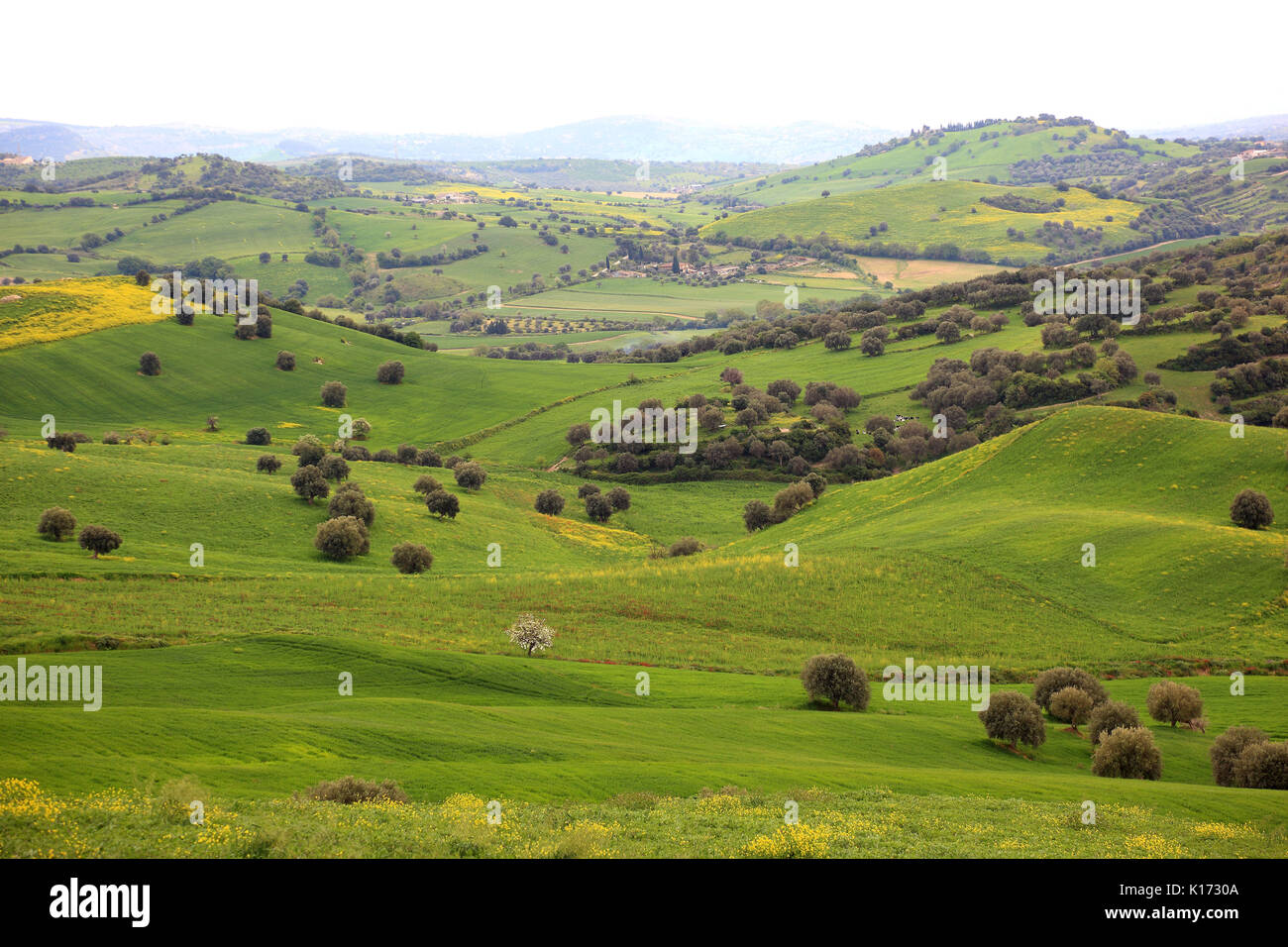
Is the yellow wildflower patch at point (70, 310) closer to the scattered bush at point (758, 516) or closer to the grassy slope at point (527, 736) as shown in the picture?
the scattered bush at point (758, 516)

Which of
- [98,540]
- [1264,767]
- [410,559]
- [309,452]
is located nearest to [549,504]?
[309,452]

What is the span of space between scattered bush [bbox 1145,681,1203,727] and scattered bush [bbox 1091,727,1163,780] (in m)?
6.74

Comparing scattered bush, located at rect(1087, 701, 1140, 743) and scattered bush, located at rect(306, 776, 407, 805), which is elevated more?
scattered bush, located at rect(306, 776, 407, 805)

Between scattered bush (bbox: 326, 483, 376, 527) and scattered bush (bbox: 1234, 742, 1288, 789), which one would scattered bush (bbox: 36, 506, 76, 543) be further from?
scattered bush (bbox: 1234, 742, 1288, 789)

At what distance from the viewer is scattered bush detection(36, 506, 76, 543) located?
5634 centimetres

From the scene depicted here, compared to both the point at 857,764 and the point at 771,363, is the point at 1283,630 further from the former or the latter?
the point at 771,363

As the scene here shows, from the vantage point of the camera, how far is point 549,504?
9238cm

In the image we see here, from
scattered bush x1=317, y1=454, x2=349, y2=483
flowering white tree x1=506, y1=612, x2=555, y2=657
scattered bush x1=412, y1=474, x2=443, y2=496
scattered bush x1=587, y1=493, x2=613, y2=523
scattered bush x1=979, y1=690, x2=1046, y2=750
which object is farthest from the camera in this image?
scattered bush x1=587, y1=493, x2=613, y2=523

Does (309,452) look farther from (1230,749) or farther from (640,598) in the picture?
(1230,749)

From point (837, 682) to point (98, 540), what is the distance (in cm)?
4450

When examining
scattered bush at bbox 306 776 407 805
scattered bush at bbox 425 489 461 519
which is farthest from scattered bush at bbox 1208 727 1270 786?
scattered bush at bbox 425 489 461 519

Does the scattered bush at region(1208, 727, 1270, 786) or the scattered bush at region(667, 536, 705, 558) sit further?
the scattered bush at region(667, 536, 705, 558)

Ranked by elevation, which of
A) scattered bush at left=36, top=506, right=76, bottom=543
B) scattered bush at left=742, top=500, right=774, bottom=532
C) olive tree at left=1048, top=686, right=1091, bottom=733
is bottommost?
olive tree at left=1048, top=686, right=1091, bottom=733
